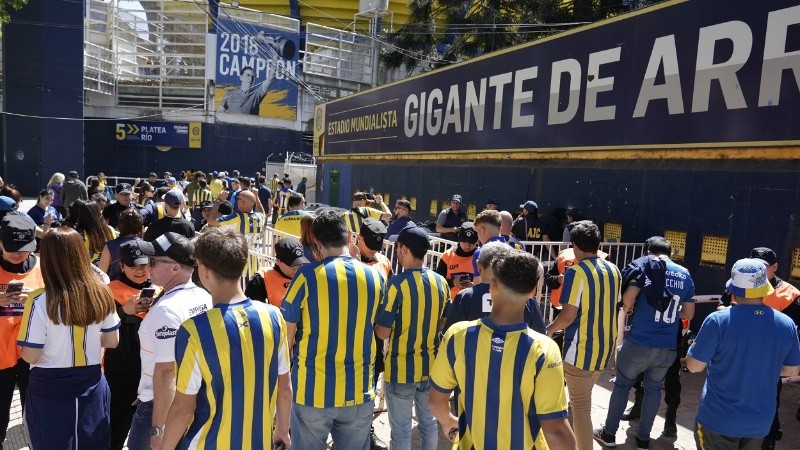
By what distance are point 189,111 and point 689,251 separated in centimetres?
2837

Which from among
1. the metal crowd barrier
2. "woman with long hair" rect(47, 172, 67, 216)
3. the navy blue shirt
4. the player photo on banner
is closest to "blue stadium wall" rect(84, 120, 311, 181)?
the player photo on banner

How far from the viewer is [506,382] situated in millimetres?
2588

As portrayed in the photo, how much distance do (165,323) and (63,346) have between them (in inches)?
27.7

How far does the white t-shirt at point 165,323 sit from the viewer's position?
2994 mm

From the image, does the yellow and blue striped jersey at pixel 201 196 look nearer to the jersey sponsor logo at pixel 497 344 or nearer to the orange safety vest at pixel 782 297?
the orange safety vest at pixel 782 297

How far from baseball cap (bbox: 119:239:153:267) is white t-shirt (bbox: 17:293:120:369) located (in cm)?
59

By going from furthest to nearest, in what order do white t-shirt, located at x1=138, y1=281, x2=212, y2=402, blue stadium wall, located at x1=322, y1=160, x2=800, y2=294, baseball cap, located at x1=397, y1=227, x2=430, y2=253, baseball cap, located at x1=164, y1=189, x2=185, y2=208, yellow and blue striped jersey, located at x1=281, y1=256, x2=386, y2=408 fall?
blue stadium wall, located at x1=322, y1=160, x2=800, y2=294 → baseball cap, located at x1=164, y1=189, x2=185, y2=208 → baseball cap, located at x1=397, y1=227, x2=430, y2=253 → yellow and blue striped jersey, located at x1=281, y1=256, x2=386, y2=408 → white t-shirt, located at x1=138, y1=281, x2=212, y2=402

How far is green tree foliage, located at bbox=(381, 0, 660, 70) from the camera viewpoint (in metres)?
21.4

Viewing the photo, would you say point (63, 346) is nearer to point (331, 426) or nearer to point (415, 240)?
point (331, 426)

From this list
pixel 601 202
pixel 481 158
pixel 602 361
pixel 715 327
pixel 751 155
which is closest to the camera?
pixel 715 327

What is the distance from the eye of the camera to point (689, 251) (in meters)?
Result: 8.71

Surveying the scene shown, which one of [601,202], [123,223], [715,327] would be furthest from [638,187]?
[123,223]

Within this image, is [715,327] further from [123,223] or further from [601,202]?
[601,202]

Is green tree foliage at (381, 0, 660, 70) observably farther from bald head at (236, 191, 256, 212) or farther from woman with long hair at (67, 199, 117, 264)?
woman with long hair at (67, 199, 117, 264)
